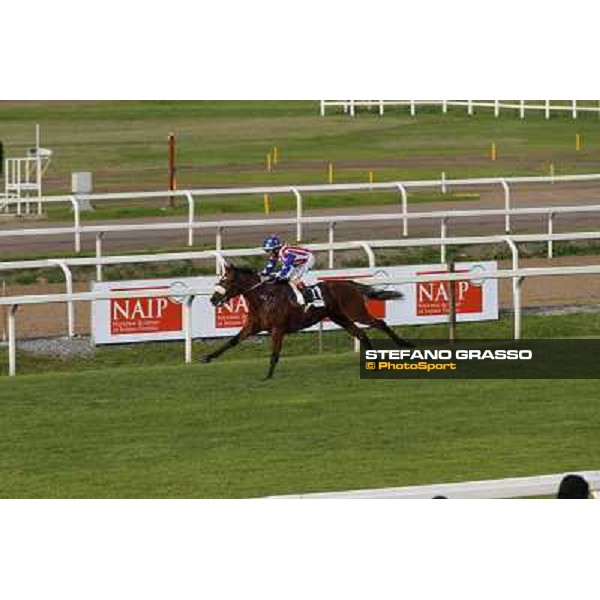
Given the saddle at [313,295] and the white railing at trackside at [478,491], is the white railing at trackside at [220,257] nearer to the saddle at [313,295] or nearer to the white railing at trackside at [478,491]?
the saddle at [313,295]

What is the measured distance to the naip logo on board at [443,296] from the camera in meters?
24.1

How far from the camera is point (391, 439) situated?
59.5 feet

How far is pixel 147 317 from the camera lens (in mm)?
23125

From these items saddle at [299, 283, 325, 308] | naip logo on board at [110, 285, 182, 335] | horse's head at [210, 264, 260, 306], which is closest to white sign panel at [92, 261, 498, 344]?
naip logo on board at [110, 285, 182, 335]

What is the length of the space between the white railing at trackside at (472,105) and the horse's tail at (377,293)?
17957 millimetres

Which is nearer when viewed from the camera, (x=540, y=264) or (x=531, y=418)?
(x=531, y=418)

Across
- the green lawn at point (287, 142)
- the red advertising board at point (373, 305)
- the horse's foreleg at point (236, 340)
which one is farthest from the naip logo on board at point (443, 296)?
the green lawn at point (287, 142)

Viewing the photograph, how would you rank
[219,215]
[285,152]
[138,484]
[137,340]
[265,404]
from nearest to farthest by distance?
[138,484]
[265,404]
[137,340]
[219,215]
[285,152]

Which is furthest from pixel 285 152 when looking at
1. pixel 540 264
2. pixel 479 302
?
pixel 479 302

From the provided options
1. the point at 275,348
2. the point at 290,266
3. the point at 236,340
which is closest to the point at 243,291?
the point at 236,340

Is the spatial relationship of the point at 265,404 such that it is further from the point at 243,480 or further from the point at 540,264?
the point at 540,264

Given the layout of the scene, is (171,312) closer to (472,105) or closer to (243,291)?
(243,291)

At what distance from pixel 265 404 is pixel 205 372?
179 centimetres

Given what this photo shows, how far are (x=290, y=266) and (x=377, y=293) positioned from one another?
84 cm
